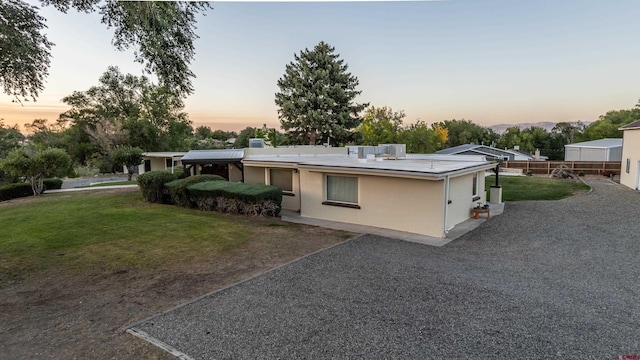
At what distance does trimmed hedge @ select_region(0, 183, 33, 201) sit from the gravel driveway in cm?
2019

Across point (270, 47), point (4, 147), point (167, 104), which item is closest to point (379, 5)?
point (270, 47)

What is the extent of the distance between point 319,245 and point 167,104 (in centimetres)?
3946

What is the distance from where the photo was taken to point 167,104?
1630 inches

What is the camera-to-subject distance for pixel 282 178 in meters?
14.7

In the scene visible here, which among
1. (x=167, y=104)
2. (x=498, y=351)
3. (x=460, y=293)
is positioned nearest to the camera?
(x=498, y=351)

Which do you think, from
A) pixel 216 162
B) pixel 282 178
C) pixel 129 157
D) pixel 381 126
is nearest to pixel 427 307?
pixel 282 178

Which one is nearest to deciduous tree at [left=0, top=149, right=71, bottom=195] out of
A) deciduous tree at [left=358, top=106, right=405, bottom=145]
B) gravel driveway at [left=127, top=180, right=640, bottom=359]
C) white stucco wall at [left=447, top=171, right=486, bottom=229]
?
gravel driveway at [left=127, top=180, right=640, bottom=359]

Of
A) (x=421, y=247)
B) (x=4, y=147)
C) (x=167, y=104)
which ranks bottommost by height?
(x=421, y=247)

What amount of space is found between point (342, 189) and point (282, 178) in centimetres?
368

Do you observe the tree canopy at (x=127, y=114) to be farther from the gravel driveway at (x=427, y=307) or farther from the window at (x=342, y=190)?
the gravel driveway at (x=427, y=307)

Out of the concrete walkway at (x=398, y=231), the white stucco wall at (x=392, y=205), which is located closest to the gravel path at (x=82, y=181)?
the concrete walkway at (x=398, y=231)

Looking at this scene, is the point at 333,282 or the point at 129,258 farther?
the point at 129,258

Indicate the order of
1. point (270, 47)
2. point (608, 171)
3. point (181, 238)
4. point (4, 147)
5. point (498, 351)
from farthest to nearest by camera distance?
1. point (4, 147)
2. point (608, 171)
3. point (270, 47)
4. point (181, 238)
5. point (498, 351)

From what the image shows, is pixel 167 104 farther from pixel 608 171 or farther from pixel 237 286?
pixel 608 171
